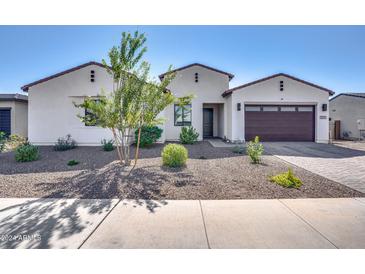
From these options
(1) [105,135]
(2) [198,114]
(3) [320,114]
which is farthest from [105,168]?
(3) [320,114]

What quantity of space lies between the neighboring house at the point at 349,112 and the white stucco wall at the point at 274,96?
7.46m

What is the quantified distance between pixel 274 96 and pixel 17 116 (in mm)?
17929

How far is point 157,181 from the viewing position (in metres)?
5.29

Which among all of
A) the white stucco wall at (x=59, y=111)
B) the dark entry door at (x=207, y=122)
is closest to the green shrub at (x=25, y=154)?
the white stucco wall at (x=59, y=111)

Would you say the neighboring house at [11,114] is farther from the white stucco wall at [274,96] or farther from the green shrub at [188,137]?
the white stucco wall at [274,96]

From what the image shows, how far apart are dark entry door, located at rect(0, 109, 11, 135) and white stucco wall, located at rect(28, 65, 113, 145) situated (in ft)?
17.3

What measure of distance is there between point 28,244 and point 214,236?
255 centimetres

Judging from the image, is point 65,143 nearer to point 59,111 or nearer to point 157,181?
point 59,111

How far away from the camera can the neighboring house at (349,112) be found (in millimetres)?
17453

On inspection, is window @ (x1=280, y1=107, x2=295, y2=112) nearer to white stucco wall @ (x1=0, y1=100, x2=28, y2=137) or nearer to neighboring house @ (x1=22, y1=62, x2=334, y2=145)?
neighboring house @ (x1=22, y1=62, x2=334, y2=145)

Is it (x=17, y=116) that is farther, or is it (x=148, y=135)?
(x=17, y=116)

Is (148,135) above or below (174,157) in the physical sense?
above

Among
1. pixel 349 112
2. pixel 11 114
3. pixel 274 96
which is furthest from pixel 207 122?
pixel 11 114
